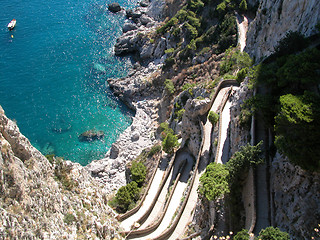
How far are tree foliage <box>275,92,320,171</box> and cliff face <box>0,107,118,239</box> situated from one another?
20510mm

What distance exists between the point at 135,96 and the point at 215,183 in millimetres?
49450

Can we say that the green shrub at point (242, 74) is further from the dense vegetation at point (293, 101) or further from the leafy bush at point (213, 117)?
the leafy bush at point (213, 117)

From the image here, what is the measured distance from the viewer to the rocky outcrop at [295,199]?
24.5 m

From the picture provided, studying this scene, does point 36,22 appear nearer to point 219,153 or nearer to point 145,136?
point 145,136

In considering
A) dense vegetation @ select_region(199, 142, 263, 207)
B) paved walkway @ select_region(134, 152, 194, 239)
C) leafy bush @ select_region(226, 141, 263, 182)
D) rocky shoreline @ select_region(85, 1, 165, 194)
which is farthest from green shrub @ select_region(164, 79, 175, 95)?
leafy bush @ select_region(226, 141, 263, 182)

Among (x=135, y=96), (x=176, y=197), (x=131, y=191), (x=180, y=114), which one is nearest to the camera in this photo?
(x=176, y=197)

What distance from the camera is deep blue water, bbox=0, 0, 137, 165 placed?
69.9 m

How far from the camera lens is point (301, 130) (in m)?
25.6

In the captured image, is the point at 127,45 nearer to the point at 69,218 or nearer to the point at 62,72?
the point at 62,72

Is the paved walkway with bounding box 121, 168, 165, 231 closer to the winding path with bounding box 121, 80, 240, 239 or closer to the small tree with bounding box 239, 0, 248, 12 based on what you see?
the winding path with bounding box 121, 80, 240, 239

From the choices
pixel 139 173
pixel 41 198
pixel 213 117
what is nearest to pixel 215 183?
pixel 213 117

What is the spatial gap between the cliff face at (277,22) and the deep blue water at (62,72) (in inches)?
1446

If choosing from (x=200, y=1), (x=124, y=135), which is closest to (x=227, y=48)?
(x=200, y=1)

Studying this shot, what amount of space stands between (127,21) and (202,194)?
8471 centimetres
